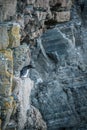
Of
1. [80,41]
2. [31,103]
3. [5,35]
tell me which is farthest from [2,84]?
[80,41]

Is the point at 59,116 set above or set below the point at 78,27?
below

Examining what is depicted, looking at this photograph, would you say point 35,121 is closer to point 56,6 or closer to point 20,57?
point 20,57

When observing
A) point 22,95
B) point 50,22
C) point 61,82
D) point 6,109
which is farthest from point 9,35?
point 50,22

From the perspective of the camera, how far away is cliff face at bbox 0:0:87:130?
23812 millimetres

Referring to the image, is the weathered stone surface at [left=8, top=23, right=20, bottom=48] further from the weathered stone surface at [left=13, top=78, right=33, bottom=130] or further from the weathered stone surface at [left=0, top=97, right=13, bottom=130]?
the weathered stone surface at [left=0, top=97, right=13, bottom=130]

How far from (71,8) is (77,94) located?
6.82 metres

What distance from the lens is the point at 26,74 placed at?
25.6m

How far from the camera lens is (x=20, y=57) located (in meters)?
23.3

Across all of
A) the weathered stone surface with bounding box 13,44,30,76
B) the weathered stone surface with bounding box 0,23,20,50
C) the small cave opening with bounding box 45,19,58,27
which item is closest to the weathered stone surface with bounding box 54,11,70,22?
the small cave opening with bounding box 45,19,58,27

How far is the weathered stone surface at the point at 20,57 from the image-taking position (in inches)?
899

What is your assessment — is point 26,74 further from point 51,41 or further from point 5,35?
point 5,35

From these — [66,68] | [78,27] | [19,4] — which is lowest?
[66,68]

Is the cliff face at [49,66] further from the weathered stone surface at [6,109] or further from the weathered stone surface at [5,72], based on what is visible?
the weathered stone surface at [5,72]

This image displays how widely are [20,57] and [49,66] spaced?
17.2ft
